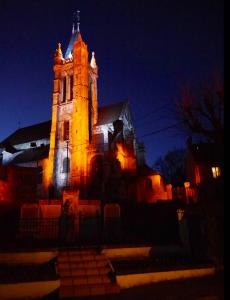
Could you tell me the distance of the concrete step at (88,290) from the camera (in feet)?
28.5

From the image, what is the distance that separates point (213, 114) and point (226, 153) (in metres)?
9.76

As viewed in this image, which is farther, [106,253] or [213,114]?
[213,114]

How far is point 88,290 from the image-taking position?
893 centimetres

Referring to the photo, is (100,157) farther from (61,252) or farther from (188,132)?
(61,252)

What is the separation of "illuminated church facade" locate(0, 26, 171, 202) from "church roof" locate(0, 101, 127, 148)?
7.2 inches

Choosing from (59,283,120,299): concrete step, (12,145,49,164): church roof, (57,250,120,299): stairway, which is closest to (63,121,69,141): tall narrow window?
(12,145,49,164): church roof

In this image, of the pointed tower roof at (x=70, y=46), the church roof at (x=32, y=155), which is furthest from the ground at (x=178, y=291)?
the pointed tower roof at (x=70, y=46)

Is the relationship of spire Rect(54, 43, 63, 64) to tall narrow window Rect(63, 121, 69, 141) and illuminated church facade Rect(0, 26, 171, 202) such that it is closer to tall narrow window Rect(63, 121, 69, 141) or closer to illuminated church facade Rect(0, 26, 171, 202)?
illuminated church facade Rect(0, 26, 171, 202)

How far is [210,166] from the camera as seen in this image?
3080 cm

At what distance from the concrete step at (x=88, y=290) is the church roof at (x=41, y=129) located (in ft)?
118

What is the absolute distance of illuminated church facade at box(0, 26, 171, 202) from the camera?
3750cm

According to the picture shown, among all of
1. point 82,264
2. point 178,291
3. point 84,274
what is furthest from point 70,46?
point 178,291

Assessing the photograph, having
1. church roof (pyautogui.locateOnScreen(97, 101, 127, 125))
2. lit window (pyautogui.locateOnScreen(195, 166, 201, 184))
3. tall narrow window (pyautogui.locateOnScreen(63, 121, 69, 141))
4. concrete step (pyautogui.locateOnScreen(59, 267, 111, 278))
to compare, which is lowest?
concrete step (pyautogui.locateOnScreen(59, 267, 111, 278))

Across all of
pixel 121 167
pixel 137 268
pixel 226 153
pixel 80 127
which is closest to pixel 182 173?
A: pixel 121 167
